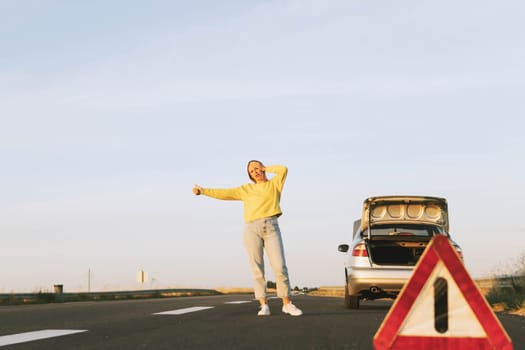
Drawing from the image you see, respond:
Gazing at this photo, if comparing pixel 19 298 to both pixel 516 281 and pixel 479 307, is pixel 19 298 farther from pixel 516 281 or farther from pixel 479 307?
pixel 479 307

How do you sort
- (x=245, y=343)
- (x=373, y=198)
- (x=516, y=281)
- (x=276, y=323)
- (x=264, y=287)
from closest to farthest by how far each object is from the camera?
(x=245, y=343) → (x=276, y=323) → (x=264, y=287) → (x=373, y=198) → (x=516, y=281)

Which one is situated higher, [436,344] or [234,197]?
[234,197]

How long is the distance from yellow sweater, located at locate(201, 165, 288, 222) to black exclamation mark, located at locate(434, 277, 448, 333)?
6.59 meters

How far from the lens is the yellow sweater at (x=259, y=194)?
10.6m

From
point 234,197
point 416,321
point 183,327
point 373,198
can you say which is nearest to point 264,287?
point 234,197

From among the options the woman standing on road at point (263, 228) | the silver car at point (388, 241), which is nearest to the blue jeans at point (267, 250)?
the woman standing on road at point (263, 228)

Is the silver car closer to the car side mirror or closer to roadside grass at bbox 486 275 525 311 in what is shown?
the car side mirror

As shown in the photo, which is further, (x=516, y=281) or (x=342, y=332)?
(x=516, y=281)

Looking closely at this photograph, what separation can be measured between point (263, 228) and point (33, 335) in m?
3.89

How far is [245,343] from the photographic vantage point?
6.62 m

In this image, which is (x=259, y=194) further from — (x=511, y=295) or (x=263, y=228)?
(x=511, y=295)

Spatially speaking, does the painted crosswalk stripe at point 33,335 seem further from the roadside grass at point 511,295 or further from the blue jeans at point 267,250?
the roadside grass at point 511,295

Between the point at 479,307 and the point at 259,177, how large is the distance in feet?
22.7

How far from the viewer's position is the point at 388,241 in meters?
13.2
